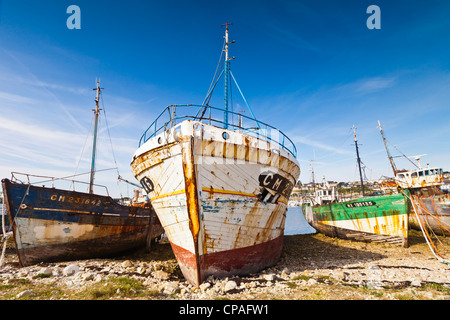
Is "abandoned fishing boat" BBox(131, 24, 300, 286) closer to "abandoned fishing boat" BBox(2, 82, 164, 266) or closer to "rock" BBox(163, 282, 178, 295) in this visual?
"rock" BBox(163, 282, 178, 295)

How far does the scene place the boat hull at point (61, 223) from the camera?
9836mm

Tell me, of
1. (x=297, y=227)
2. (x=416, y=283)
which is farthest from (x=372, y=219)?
(x=297, y=227)

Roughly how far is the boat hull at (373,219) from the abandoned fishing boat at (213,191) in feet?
34.9

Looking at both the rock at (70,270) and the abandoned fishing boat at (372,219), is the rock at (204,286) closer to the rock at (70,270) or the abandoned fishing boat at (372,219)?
the rock at (70,270)

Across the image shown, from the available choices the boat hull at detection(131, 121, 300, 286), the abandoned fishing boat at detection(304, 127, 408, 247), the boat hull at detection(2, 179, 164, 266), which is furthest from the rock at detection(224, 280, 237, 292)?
the abandoned fishing boat at detection(304, 127, 408, 247)

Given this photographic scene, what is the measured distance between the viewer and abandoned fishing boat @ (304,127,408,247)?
13.0 m

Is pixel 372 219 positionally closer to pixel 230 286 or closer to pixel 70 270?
pixel 230 286

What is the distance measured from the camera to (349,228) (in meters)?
15.6

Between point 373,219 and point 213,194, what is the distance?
13464 millimetres

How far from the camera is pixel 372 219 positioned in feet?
46.4

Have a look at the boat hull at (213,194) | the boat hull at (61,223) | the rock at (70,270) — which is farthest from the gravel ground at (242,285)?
the boat hull at (61,223)

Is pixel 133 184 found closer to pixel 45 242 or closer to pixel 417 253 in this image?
pixel 45 242
